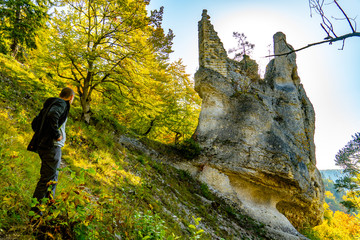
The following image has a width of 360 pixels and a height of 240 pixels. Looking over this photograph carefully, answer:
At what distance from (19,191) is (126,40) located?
21.7ft

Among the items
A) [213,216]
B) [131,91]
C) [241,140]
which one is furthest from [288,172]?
[131,91]

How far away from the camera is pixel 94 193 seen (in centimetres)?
427

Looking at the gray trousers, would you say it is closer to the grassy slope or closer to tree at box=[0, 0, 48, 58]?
the grassy slope

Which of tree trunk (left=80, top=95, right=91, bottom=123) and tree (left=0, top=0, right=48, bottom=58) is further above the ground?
tree (left=0, top=0, right=48, bottom=58)

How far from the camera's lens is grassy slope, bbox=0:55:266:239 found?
98.0 inches

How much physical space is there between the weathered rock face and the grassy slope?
1.74 m

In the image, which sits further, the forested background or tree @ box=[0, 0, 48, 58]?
tree @ box=[0, 0, 48, 58]

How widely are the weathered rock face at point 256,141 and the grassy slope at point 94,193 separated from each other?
1.74m

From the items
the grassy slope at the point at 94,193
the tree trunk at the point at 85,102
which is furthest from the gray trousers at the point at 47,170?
the tree trunk at the point at 85,102

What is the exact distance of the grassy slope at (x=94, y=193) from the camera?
8.16ft

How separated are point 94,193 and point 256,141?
→ 30.8ft

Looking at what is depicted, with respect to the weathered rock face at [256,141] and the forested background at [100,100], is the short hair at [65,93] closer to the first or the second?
the forested background at [100,100]

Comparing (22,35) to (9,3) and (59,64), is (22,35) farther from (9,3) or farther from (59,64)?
(59,64)

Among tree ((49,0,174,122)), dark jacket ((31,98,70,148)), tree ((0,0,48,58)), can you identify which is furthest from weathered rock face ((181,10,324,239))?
dark jacket ((31,98,70,148))
